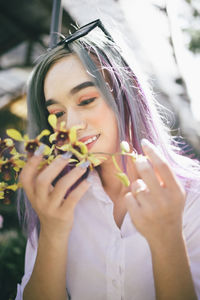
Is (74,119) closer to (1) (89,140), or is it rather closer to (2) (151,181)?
(1) (89,140)

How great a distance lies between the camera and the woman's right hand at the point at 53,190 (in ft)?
2.35

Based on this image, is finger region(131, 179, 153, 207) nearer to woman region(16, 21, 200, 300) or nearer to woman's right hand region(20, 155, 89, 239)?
woman region(16, 21, 200, 300)

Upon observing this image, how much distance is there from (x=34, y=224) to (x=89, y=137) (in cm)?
50

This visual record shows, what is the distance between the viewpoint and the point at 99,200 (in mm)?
1239

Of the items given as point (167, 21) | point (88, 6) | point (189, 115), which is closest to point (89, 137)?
point (88, 6)

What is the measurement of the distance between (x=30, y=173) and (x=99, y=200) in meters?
Answer: 0.56

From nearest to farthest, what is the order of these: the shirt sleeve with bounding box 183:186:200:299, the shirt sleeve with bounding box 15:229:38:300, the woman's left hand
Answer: the woman's left hand < the shirt sleeve with bounding box 183:186:200:299 < the shirt sleeve with bounding box 15:229:38:300

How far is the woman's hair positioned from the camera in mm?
1104

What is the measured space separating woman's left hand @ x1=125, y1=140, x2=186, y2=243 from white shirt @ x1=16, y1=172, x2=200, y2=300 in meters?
0.41

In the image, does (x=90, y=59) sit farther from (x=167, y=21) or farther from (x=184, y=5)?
(x=184, y=5)

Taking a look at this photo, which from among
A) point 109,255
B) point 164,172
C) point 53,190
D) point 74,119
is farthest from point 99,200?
point 164,172

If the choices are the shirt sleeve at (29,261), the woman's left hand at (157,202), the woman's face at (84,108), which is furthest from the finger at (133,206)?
the shirt sleeve at (29,261)

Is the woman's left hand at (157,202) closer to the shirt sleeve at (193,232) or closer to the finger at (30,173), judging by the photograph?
→ the finger at (30,173)

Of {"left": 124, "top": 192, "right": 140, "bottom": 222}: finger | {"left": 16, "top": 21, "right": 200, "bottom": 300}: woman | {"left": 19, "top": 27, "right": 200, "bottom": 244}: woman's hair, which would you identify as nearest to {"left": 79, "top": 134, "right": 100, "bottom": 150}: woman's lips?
{"left": 16, "top": 21, "right": 200, "bottom": 300}: woman
